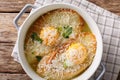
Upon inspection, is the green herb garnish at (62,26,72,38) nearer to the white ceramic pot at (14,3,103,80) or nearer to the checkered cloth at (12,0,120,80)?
the white ceramic pot at (14,3,103,80)

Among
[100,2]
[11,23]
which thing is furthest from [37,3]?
[100,2]

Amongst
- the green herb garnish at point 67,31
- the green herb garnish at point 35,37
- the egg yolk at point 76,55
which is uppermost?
the green herb garnish at point 67,31

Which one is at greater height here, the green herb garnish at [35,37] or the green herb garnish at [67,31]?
the green herb garnish at [67,31]

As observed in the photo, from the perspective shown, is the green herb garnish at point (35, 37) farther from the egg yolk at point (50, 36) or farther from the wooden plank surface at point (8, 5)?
the wooden plank surface at point (8, 5)

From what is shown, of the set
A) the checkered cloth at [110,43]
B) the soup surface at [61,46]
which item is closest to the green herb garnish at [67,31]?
the soup surface at [61,46]

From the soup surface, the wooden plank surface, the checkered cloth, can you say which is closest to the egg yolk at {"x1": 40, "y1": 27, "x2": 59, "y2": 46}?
the soup surface

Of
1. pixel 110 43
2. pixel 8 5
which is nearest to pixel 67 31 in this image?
pixel 110 43

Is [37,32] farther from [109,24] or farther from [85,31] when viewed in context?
[109,24]
